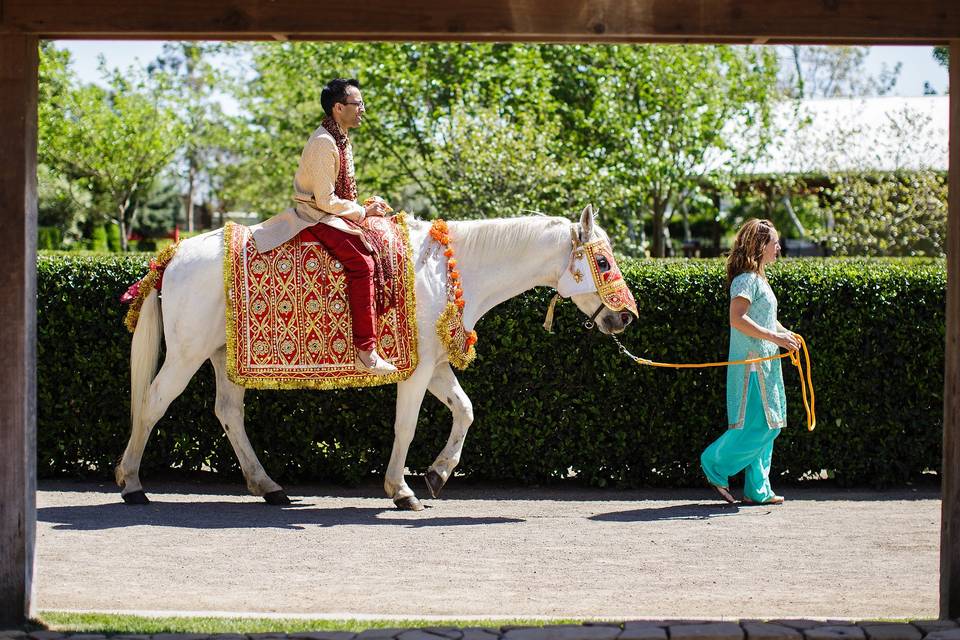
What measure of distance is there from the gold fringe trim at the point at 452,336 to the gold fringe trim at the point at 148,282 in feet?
5.90

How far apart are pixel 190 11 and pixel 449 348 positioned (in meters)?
3.24

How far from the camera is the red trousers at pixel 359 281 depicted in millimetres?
7160

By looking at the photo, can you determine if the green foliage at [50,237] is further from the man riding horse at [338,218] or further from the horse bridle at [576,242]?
the horse bridle at [576,242]

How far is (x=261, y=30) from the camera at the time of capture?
4.61 metres

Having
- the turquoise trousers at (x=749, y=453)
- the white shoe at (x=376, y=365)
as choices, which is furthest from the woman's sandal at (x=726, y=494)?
the white shoe at (x=376, y=365)

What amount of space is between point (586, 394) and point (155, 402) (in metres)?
2.99

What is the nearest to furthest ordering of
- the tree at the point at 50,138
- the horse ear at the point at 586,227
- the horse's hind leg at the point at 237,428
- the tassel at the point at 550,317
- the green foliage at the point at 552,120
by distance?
the horse ear at the point at 586,227, the horse's hind leg at the point at 237,428, the tassel at the point at 550,317, the green foliage at the point at 552,120, the tree at the point at 50,138

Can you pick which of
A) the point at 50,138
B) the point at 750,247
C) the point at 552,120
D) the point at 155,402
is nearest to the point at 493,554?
the point at 155,402

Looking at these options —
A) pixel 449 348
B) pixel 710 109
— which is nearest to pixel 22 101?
pixel 449 348

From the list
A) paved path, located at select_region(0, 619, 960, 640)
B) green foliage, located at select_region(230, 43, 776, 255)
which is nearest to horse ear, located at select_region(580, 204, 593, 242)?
paved path, located at select_region(0, 619, 960, 640)

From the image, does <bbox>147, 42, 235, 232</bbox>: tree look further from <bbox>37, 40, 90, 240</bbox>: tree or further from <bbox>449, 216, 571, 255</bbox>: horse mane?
<bbox>449, 216, 571, 255</bbox>: horse mane

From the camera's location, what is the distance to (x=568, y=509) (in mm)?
7863

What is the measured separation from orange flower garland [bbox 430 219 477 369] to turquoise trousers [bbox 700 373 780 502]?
1.80 metres

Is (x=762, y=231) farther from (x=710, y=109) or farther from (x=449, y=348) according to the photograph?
(x=710, y=109)
